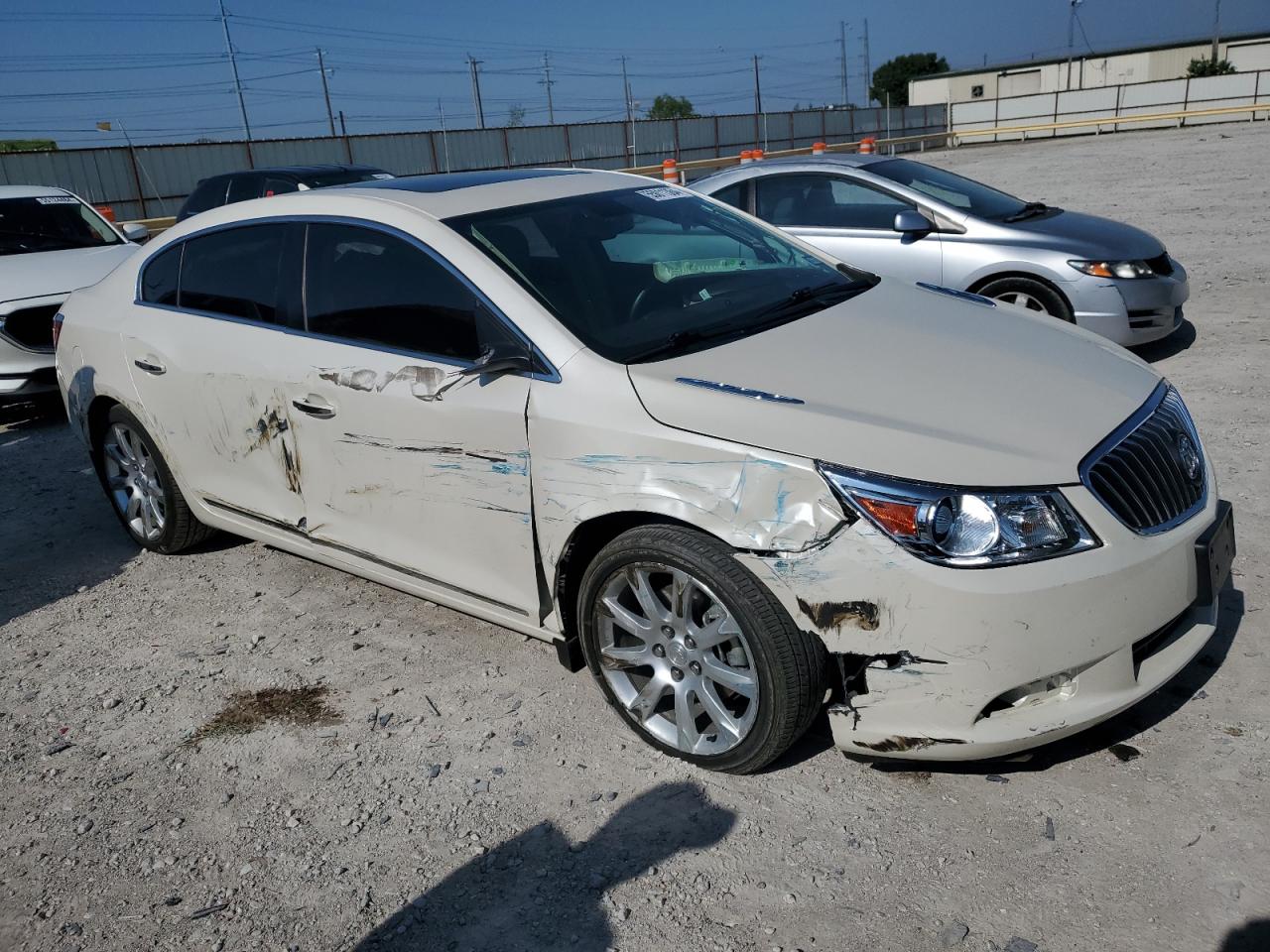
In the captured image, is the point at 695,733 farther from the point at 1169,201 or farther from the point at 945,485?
the point at 1169,201

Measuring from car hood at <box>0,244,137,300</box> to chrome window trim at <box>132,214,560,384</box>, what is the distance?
11.0ft

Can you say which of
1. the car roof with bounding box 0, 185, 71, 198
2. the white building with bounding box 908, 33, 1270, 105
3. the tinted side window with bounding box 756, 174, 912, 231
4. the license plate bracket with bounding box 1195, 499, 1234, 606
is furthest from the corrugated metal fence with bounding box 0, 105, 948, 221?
the white building with bounding box 908, 33, 1270, 105

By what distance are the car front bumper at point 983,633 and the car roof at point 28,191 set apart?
888 cm

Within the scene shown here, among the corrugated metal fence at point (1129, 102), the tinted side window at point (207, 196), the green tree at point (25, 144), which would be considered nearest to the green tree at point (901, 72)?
the corrugated metal fence at point (1129, 102)

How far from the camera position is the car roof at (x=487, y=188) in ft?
12.4

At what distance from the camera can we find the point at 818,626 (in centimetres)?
272

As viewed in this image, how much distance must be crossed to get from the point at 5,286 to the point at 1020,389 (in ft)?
24.7

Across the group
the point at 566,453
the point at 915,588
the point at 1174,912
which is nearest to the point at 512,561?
the point at 566,453

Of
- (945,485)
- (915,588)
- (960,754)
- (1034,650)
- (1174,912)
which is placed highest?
(945,485)

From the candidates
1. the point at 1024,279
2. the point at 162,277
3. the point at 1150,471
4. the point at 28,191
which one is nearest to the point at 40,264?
the point at 28,191

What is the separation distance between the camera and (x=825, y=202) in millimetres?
7836

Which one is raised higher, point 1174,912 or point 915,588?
point 915,588

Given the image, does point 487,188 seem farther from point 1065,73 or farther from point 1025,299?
point 1065,73

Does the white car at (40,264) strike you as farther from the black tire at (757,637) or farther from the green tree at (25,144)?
the green tree at (25,144)
